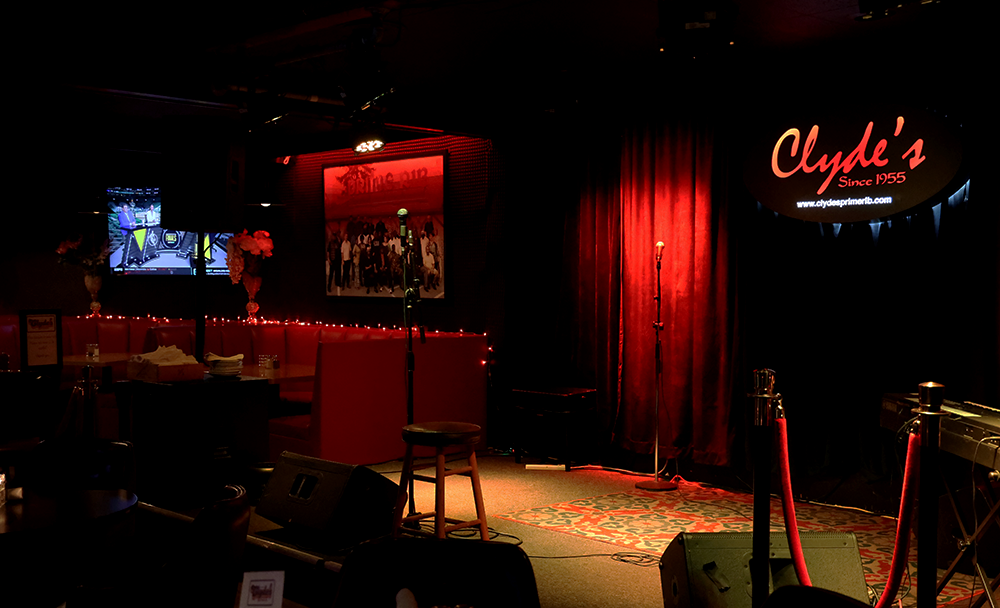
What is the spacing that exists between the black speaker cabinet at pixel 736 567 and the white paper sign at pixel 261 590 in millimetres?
1688

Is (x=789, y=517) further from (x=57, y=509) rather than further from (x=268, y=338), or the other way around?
(x=268, y=338)

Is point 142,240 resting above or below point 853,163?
below

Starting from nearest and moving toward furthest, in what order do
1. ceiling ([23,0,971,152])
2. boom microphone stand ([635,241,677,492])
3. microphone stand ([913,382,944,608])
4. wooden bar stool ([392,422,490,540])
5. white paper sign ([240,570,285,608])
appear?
white paper sign ([240,570,285,608])
microphone stand ([913,382,944,608])
wooden bar stool ([392,422,490,540])
ceiling ([23,0,971,152])
boom microphone stand ([635,241,677,492])

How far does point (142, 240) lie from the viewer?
411 inches

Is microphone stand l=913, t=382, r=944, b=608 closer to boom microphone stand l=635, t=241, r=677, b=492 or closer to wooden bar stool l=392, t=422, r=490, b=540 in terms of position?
wooden bar stool l=392, t=422, r=490, b=540

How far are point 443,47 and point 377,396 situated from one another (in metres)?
2.81

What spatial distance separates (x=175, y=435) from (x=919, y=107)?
515cm

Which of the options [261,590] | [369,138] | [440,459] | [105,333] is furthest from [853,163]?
[105,333]

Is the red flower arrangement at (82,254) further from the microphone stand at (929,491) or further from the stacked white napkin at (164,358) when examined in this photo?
the microphone stand at (929,491)

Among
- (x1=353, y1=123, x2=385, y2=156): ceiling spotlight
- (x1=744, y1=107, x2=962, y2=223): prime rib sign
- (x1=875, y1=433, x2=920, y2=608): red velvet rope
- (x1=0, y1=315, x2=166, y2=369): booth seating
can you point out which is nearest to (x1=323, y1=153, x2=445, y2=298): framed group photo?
(x1=353, y1=123, x2=385, y2=156): ceiling spotlight

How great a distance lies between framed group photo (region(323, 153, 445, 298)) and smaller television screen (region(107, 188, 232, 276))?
2363mm

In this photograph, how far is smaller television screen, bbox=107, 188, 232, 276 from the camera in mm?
10367

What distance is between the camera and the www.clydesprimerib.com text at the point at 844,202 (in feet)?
17.6

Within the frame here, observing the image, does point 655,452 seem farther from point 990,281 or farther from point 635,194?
point 990,281
